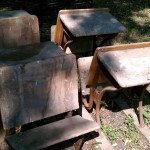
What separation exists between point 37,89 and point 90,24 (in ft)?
6.01

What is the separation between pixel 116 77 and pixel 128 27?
388cm

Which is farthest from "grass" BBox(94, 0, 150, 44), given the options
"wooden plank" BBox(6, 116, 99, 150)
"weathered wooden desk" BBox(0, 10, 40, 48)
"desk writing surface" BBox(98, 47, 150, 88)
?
"wooden plank" BBox(6, 116, 99, 150)

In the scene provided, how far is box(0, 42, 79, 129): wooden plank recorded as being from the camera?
9.38ft

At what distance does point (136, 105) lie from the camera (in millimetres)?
4371

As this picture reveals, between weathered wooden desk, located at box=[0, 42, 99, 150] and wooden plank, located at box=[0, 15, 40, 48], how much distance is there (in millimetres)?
621

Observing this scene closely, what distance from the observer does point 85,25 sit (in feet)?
14.7

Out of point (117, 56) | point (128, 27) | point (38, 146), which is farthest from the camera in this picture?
point (128, 27)

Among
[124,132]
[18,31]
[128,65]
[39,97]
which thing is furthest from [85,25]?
[39,97]

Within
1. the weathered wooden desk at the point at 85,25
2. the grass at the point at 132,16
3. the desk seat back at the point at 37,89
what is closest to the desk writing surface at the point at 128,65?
the desk seat back at the point at 37,89

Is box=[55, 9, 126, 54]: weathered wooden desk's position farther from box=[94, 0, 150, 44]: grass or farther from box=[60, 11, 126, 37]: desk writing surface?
box=[94, 0, 150, 44]: grass

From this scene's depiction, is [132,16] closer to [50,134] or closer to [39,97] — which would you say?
[39,97]

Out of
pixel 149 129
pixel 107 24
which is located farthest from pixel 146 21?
pixel 149 129

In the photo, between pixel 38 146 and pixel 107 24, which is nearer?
pixel 38 146

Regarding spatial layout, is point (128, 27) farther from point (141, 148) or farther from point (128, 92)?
point (141, 148)
